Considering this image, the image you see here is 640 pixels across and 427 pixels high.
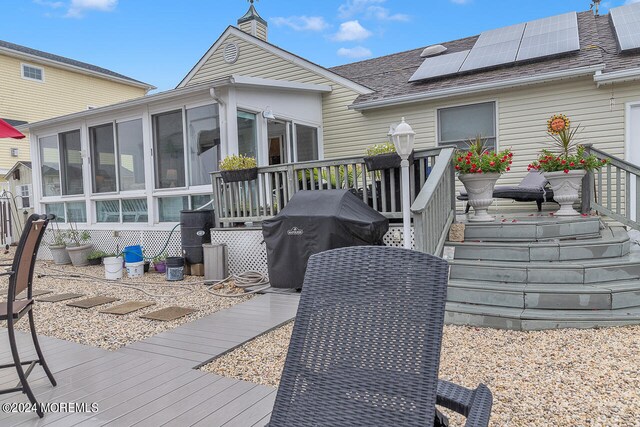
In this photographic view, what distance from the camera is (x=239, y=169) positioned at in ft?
20.0

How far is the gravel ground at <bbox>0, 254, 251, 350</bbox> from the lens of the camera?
3.92 m

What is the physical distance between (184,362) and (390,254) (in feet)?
7.20

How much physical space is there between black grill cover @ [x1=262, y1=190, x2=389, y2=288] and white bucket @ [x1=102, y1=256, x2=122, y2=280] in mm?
2928

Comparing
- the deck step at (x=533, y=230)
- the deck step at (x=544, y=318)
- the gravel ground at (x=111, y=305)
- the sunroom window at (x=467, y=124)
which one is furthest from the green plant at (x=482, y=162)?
the gravel ground at (x=111, y=305)

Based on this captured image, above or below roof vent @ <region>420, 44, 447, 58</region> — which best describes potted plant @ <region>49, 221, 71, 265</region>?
below

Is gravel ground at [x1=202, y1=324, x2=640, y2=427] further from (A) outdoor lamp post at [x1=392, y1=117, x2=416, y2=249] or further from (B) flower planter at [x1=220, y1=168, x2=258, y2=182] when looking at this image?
(B) flower planter at [x1=220, y1=168, x2=258, y2=182]

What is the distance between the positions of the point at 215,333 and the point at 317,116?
Result: 19.7 ft

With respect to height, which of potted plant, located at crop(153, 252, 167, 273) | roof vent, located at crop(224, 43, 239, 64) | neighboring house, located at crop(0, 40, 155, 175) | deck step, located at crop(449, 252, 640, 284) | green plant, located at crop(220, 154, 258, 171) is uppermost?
neighboring house, located at crop(0, 40, 155, 175)

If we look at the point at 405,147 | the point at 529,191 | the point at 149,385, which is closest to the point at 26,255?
the point at 149,385

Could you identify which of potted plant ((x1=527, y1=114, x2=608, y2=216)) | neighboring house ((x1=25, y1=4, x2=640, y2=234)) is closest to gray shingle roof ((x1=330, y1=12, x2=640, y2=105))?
neighboring house ((x1=25, y1=4, x2=640, y2=234))

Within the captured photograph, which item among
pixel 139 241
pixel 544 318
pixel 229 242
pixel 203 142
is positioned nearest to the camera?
pixel 544 318

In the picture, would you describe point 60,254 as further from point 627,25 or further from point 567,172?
point 627,25

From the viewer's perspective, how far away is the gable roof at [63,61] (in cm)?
1526

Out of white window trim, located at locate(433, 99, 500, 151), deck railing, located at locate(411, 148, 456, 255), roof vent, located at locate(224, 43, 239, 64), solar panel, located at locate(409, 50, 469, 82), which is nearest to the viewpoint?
deck railing, located at locate(411, 148, 456, 255)
